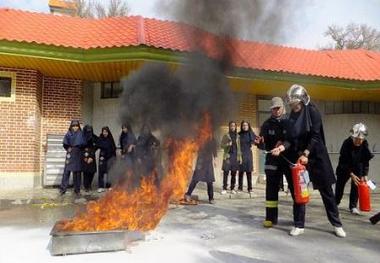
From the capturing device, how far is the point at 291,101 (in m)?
5.74

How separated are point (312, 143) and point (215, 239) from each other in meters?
1.73

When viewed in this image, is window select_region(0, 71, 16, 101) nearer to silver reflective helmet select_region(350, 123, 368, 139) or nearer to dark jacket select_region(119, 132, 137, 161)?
dark jacket select_region(119, 132, 137, 161)

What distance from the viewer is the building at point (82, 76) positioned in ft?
32.8

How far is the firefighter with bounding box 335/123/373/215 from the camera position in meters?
7.33

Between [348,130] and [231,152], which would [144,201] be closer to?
[231,152]

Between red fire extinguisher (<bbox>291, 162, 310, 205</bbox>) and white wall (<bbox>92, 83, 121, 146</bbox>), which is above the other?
white wall (<bbox>92, 83, 121, 146</bbox>)

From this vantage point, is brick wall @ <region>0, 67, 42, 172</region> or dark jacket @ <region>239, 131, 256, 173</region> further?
brick wall @ <region>0, 67, 42, 172</region>

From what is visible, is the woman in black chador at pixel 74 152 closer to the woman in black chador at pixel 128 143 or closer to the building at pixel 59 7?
the woman in black chador at pixel 128 143

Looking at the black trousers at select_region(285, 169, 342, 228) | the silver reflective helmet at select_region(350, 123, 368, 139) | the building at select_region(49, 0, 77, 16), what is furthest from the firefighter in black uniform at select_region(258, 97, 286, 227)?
the building at select_region(49, 0, 77, 16)

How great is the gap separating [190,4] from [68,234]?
361 centimetres

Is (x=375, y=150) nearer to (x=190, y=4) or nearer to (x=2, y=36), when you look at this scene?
(x=190, y=4)

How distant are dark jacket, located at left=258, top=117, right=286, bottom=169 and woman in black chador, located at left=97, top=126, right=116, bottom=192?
5251 millimetres

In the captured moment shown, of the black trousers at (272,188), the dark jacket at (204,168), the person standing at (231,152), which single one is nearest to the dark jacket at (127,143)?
the dark jacket at (204,168)

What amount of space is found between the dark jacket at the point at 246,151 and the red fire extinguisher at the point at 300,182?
460 centimetres
